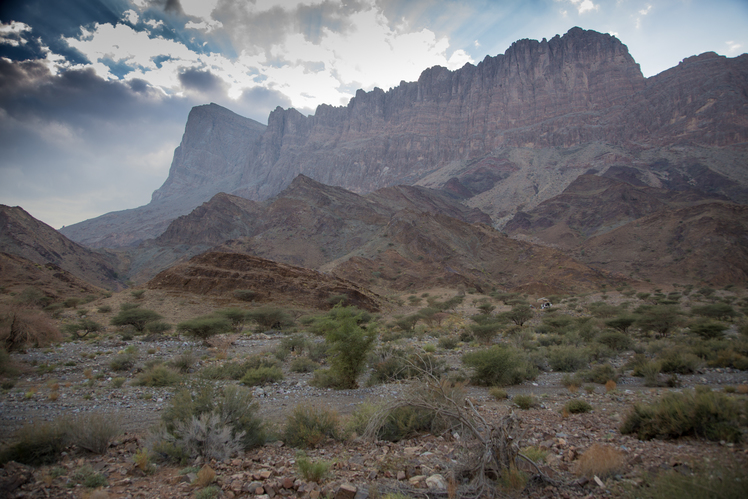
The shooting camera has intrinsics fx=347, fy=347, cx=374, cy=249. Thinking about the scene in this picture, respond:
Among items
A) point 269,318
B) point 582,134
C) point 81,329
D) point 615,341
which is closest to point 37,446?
point 615,341

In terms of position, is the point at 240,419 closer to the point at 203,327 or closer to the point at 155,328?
the point at 203,327

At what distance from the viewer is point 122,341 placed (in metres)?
20.3

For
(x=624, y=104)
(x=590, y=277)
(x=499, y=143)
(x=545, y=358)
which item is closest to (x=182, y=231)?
(x=590, y=277)

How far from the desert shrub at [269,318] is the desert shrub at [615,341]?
72.5 ft

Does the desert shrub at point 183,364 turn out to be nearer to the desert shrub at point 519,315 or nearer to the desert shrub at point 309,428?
the desert shrub at point 309,428

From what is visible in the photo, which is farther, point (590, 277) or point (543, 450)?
point (590, 277)

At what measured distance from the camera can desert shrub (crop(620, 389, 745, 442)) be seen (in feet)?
17.5

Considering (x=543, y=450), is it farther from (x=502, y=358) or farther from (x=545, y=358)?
(x=545, y=358)

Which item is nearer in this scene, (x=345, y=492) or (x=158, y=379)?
(x=345, y=492)

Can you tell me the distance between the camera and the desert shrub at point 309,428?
22.7ft

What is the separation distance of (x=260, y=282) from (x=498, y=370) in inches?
1225

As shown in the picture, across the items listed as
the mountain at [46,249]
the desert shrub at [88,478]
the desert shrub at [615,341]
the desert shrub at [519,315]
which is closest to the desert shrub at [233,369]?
the desert shrub at [88,478]

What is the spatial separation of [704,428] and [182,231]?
127602mm

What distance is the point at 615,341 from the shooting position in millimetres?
17406
